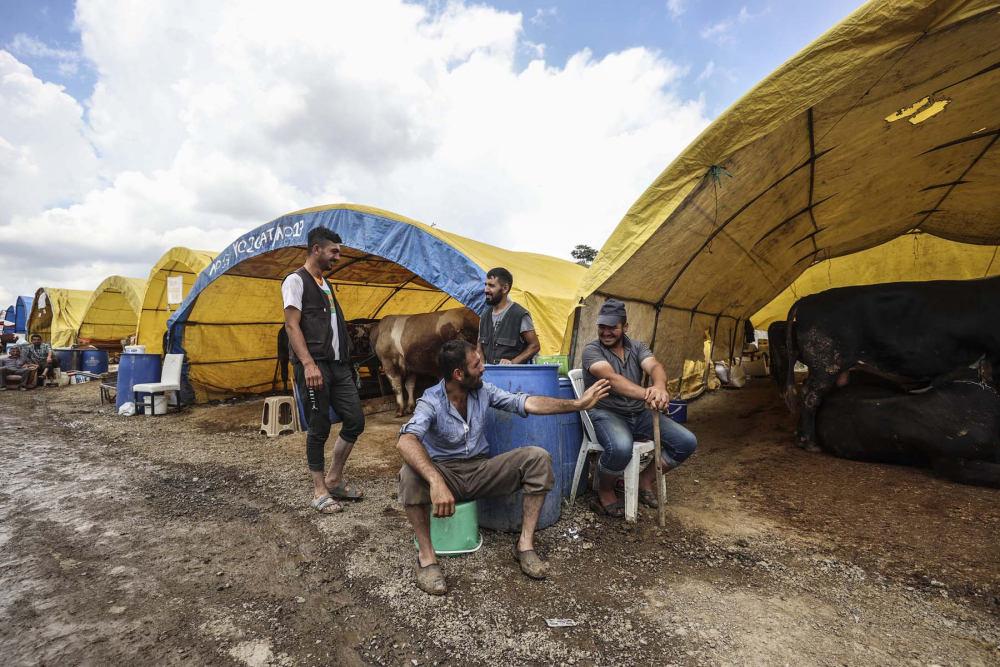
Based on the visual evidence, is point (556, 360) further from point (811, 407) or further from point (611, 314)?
point (811, 407)

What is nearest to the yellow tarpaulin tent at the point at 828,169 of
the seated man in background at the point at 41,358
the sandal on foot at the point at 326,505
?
the sandal on foot at the point at 326,505

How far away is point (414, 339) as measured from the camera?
788 cm

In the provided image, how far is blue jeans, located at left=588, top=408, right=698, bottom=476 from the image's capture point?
3170 millimetres

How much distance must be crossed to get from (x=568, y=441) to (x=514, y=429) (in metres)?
0.55

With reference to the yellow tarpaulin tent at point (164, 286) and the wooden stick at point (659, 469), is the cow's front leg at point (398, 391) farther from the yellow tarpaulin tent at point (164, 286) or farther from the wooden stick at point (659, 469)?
the wooden stick at point (659, 469)

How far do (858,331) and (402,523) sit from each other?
4.68 m

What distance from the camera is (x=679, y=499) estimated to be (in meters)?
3.70

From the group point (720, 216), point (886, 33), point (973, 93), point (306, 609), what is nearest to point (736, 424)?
point (720, 216)

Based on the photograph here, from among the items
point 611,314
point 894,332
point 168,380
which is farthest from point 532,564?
point 168,380

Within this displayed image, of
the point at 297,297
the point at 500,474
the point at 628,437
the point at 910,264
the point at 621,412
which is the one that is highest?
the point at 910,264

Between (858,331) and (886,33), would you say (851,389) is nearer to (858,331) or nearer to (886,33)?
(858,331)

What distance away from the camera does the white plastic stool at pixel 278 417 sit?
6406 mm

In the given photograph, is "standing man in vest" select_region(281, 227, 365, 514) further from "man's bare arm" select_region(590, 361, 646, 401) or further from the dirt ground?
"man's bare arm" select_region(590, 361, 646, 401)

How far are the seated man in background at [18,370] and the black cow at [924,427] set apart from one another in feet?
55.8
